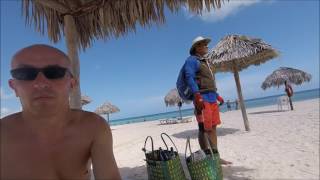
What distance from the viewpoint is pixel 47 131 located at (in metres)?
1.20

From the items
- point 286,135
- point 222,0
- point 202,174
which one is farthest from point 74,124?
point 286,135

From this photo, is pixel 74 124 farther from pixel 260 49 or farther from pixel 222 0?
pixel 260 49

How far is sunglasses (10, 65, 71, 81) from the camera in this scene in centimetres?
112

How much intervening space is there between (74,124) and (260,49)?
7789 millimetres

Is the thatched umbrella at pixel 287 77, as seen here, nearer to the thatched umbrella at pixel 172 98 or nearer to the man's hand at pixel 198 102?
the thatched umbrella at pixel 172 98

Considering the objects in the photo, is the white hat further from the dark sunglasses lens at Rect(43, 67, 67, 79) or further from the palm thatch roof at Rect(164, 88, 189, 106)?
the palm thatch roof at Rect(164, 88, 189, 106)

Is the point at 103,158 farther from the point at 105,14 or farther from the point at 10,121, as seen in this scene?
the point at 105,14

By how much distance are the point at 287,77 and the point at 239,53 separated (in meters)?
12.6

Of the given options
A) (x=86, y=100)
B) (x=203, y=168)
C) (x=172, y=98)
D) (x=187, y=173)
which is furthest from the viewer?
(x=172, y=98)

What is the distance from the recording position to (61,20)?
12.0 ft

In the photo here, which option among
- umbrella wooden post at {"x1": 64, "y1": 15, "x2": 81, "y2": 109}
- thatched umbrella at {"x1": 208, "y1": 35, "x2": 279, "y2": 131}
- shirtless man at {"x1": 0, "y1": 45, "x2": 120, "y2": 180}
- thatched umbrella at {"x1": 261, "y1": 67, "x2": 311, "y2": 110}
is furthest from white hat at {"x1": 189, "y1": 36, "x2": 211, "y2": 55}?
thatched umbrella at {"x1": 261, "y1": 67, "x2": 311, "y2": 110}

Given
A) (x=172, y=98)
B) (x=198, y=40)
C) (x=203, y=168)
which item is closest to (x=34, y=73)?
(x=203, y=168)

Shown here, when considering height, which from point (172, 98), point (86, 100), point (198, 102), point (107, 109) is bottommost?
point (198, 102)

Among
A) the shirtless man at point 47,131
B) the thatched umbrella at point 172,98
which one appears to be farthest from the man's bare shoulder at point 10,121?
the thatched umbrella at point 172,98
